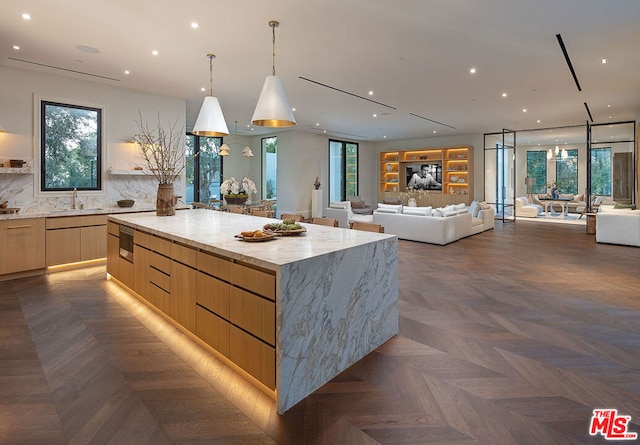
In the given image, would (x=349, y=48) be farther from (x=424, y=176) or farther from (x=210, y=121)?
(x=424, y=176)

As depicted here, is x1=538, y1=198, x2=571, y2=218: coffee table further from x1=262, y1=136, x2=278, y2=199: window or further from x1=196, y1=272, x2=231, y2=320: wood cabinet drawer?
x1=196, y1=272, x2=231, y2=320: wood cabinet drawer

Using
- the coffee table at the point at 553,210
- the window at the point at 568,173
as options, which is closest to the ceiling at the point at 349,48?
the coffee table at the point at 553,210

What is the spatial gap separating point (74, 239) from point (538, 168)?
60.7ft

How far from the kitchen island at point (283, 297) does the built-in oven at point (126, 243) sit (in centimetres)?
73

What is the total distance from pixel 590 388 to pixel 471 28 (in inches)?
147

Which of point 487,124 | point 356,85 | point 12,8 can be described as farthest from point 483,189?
point 12,8

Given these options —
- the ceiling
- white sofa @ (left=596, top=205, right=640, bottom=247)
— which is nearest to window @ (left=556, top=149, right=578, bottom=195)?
the ceiling

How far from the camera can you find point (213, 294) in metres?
2.66

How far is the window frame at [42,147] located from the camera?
18.7 feet

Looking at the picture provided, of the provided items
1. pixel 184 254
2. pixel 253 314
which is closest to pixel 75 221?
pixel 184 254

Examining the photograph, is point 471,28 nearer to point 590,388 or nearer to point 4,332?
point 590,388

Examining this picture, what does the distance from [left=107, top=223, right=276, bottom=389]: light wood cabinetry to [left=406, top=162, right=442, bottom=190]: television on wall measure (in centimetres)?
1198

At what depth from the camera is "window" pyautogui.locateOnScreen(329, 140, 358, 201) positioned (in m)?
13.8

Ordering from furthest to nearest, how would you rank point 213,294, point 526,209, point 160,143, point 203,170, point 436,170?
point 436,170
point 526,209
point 203,170
point 160,143
point 213,294
